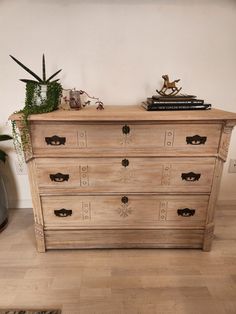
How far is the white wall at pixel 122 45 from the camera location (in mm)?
1509

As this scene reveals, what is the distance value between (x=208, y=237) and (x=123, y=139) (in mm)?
899

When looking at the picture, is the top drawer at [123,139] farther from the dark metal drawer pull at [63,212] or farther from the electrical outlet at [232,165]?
the electrical outlet at [232,165]

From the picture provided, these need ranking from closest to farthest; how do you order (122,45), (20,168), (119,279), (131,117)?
(131,117)
(119,279)
(122,45)
(20,168)

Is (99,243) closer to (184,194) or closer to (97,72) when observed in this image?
(184,194)

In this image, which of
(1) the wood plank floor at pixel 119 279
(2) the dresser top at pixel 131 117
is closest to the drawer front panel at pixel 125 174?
(2) the dresser top at pixel 131 117

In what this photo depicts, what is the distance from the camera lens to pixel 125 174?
1346 millimetres

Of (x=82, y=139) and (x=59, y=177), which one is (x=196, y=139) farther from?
(x=59, y=177)

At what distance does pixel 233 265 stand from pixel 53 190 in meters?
1.25

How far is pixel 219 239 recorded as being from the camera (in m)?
1.64

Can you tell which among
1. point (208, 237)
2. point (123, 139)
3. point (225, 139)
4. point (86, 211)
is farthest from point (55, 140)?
point (208, 237)

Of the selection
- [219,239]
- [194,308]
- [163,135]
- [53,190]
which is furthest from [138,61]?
[194,308]

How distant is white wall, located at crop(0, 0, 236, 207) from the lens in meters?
1.51

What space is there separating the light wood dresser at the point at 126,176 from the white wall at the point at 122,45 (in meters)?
0.46

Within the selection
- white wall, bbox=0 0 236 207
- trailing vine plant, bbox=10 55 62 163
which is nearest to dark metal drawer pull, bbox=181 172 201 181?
white wall, bbox=0 0 236 207
